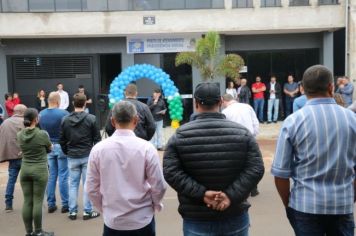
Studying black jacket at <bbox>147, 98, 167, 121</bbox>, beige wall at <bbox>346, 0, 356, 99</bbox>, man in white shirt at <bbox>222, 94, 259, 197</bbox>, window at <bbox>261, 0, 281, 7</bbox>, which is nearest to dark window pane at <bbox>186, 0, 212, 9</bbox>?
window at <bbox>261, 0, 281, 7</bbox>

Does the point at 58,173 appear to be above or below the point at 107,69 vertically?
below

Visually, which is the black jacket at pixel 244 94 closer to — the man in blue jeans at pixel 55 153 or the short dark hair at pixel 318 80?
the man in blue jeans at pixel 55 153

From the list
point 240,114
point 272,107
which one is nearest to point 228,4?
point 272,107

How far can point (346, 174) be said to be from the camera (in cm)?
325

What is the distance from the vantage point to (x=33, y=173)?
19.7 ft

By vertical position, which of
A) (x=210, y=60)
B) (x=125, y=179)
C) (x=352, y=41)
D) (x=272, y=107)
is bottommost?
(x=272, y=107)

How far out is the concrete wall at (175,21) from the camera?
766 inches

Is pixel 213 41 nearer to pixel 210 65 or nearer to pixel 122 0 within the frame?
pixel 210 65

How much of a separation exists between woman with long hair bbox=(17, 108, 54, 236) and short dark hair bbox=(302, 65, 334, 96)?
392 cm

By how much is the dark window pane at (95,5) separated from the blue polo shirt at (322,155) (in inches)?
693

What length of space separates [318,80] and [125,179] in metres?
1.64

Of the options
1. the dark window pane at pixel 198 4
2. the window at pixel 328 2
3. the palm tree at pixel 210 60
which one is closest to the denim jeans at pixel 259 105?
the palm tree at pixel 210 60

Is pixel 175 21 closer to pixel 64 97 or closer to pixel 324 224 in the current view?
pixel 64 97

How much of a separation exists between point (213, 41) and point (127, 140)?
15094 millimetres
